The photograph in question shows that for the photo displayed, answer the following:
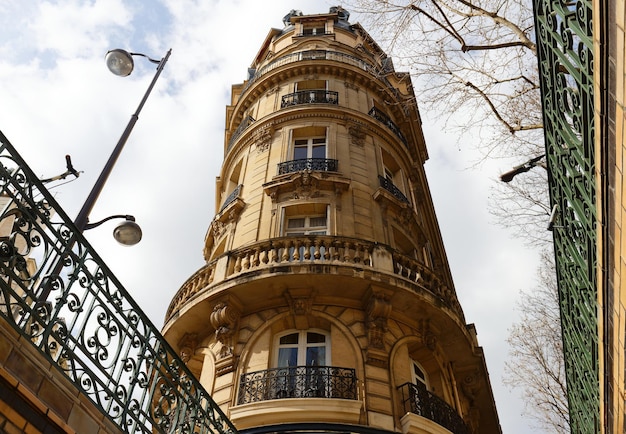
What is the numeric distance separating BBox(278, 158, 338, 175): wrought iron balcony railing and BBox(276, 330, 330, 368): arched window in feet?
18.4

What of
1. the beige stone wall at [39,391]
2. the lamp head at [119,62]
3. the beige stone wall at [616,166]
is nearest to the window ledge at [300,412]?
the beige stone wall at [39,391]

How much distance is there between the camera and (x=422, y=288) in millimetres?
12859

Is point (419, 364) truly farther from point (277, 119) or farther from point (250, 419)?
point (277, 119)

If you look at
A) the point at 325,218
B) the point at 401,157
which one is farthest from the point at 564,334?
the point at 401,157

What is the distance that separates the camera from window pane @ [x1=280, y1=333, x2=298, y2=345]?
12523mm

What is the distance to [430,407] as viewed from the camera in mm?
11461

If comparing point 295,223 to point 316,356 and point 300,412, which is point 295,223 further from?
point 300,412

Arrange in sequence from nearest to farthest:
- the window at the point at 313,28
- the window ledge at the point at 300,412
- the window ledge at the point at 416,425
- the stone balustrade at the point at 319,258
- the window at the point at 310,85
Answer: the window ledge at the point at 300,412, the window ledge at the point at 416,425, the stone balustrade at the point at 319,258, the window at the point at 310,85, the window at the point at 313,28

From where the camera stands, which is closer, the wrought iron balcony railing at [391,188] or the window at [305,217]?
the window at [305,217]

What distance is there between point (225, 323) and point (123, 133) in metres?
4.90

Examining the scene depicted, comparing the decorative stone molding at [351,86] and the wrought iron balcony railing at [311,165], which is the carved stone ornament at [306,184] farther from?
the decorative stone molding at [351,86]

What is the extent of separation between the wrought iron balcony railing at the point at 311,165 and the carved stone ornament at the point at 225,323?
207 inches

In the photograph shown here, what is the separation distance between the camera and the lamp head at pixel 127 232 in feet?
28.6

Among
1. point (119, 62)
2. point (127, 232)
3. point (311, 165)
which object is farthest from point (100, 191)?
point (311, 165)
